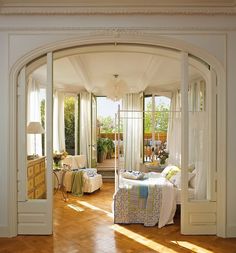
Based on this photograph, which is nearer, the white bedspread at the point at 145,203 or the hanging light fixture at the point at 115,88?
the white bedspread at the point at 145,203

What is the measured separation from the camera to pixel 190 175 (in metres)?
4.12

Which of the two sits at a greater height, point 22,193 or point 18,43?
point 18,43

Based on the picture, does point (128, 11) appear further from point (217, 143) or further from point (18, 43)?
point (217, 143)

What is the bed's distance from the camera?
447cm

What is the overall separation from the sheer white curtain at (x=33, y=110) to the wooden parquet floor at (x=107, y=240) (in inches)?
48.4

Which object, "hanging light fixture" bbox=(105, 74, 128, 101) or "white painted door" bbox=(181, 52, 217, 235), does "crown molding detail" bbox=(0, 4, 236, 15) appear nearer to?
"white painted door" bbox=(181, 52, 217, 235)

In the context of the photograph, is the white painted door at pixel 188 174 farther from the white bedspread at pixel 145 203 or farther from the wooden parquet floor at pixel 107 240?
the white bedspread at pixel 145 203

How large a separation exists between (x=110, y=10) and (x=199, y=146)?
227 centimetres

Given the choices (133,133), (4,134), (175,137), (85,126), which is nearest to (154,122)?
(133,133)

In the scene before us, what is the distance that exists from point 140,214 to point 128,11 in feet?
9.88

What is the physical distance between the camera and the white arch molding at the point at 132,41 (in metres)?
3.90

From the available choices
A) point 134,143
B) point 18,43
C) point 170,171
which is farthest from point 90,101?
point 18,43

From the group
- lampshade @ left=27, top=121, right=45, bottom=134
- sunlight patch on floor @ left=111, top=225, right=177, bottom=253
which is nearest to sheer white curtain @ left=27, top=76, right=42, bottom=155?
lampshade @ left=27, top=121, right=45, bottom=134

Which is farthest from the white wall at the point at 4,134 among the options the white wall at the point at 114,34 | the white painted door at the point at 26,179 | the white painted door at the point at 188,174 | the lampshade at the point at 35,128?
the white painted door at the point at 188,174
